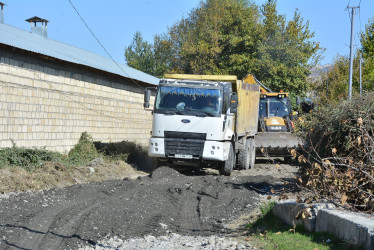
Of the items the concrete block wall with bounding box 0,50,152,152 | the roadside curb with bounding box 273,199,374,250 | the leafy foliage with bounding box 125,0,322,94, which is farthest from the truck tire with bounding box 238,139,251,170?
the leafy foliage with bounding box 125,0,322,94

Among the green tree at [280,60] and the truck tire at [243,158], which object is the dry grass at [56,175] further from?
the green tree at [280,60]

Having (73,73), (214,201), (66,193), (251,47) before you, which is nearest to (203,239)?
(214,201)

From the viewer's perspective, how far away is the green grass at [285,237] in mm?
7105

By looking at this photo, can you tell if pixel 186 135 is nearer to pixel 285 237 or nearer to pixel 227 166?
pixel 227 166

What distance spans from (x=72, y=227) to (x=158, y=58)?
55991mm

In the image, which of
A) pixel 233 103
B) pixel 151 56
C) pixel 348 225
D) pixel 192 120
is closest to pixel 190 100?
pixel 192 120

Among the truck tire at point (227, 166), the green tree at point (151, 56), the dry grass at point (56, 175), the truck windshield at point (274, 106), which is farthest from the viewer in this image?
the green tree at point (151, 56)

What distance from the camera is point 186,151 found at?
16.8m

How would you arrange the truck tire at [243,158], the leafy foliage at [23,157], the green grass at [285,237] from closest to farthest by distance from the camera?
the green grass at [285,237]
the leafy foliage at [23,157]
the truck tire at [243,158]

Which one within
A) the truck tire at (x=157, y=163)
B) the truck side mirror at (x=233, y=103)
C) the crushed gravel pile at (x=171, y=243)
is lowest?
the crushed gravel pile at (x=171, y=243)

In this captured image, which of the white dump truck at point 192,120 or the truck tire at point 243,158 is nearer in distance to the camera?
the white dump truck at point 192,120

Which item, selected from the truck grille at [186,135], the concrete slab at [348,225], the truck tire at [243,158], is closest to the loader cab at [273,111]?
the truck tire at [243,158]

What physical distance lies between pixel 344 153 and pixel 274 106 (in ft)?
50.1

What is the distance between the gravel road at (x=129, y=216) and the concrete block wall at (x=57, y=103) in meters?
5.40
